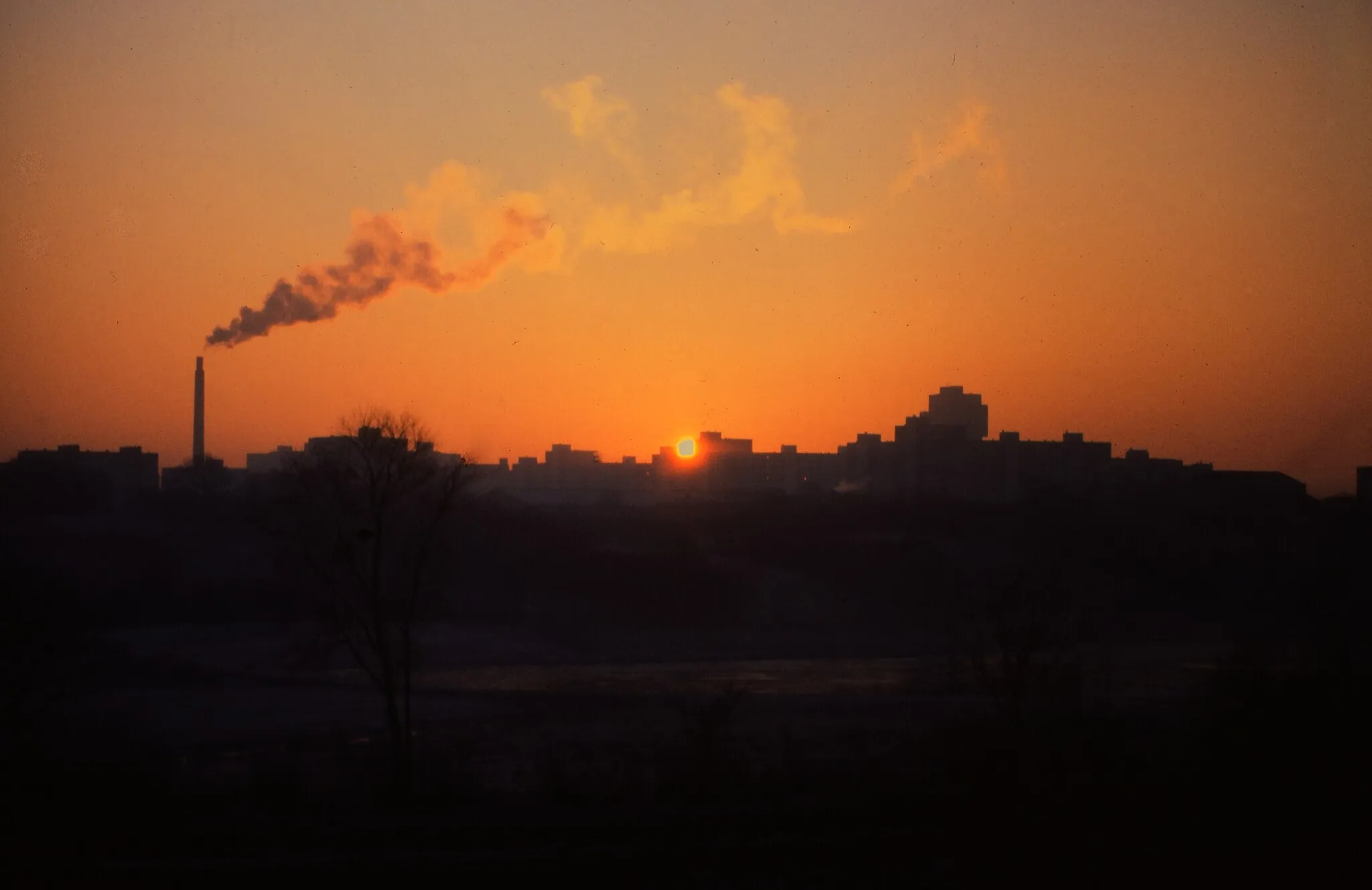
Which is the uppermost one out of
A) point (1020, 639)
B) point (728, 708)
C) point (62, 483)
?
point (62, 483)

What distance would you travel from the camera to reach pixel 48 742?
1959 cm

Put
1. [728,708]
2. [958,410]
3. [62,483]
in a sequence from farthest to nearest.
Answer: [958,410] < [62,483] < [728,708]

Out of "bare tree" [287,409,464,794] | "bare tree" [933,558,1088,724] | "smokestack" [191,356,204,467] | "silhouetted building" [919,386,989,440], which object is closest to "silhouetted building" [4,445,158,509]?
"smokestack" [191,356,204,467]

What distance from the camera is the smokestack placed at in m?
70.8

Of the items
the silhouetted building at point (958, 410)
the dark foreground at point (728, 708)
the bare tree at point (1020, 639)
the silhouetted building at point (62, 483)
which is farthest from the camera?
the silhouetted building at point (958, 410)

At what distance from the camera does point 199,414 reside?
71500 mm

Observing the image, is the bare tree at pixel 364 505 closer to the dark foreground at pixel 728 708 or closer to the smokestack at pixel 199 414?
the dark foreground at pixel 728 708

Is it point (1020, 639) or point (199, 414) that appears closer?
point (1020, 639)

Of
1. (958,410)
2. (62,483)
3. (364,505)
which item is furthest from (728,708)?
(958,410)

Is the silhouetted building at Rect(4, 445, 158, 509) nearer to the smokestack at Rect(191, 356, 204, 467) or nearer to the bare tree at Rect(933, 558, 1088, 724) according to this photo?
the smokestack at Rect(191, 356, 204, 467)

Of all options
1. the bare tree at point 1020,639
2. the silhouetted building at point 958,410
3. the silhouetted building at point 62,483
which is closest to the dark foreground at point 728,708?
the bare tree at point 1020,639

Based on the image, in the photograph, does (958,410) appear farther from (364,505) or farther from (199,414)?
(364,505)

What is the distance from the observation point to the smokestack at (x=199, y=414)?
232 feet

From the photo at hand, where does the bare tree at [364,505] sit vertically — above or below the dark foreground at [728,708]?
above
